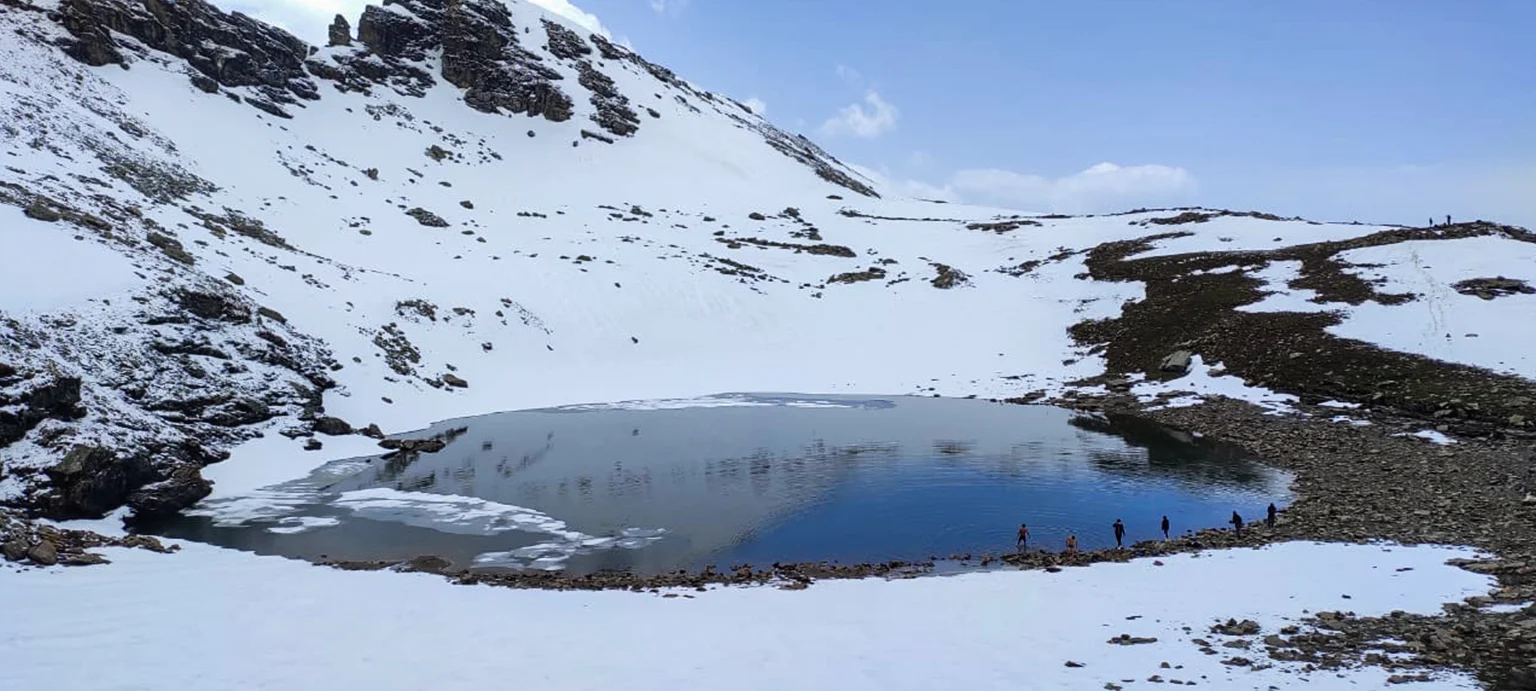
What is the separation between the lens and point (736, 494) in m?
28.4

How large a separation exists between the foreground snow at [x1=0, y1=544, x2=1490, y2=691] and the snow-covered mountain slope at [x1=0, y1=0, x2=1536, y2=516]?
9429 millimetres

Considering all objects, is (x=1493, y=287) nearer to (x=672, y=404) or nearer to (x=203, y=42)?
(x=672, y=404)

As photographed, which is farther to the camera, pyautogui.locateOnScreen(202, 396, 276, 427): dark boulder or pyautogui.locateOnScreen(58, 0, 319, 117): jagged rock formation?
pyautogui.locateOnScreen(58, 0, 319, 117): jagged rock formation

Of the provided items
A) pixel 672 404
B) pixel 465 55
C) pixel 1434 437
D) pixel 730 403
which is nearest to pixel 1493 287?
pixel 1434 437

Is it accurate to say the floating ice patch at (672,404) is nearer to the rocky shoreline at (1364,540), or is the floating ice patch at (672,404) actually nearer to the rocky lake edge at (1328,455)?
the rocky lake edge at (1328,455)

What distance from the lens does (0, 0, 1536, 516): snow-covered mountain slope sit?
30.6m

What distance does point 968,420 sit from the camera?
44094 mm

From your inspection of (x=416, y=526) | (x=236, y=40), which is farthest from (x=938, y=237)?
(x=236, y=40)

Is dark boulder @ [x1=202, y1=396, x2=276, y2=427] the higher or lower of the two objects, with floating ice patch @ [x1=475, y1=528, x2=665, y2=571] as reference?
higher

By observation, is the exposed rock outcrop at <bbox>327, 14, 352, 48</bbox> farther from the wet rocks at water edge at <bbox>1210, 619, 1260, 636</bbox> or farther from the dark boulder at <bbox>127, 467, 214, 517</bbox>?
the wet rocks at water edge at <bbox>1210, 619, 1260, 636</bbox>

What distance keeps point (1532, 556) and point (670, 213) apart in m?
86.0

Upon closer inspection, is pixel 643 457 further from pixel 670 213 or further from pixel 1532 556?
pixel 670 213

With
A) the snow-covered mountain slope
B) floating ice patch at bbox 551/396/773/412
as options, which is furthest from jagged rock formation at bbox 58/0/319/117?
floating ice patch at bbox 551/396/773/412

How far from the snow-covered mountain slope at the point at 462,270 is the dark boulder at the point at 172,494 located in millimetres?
120
